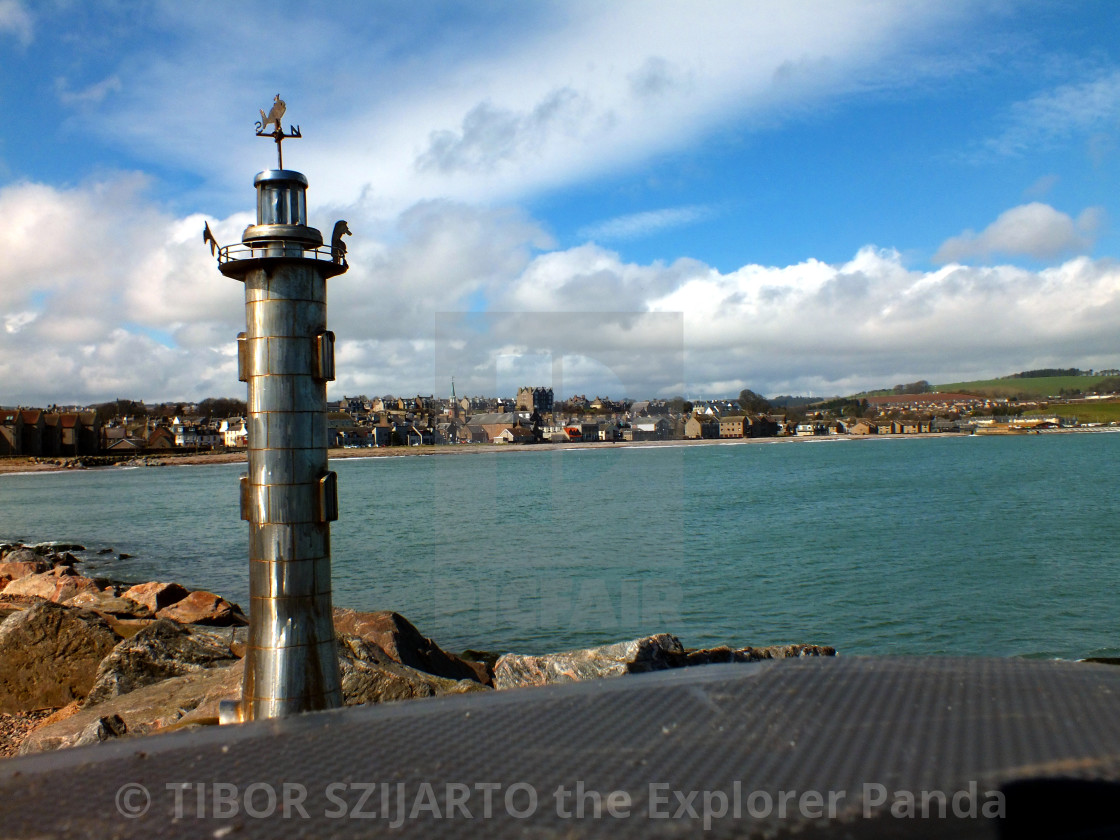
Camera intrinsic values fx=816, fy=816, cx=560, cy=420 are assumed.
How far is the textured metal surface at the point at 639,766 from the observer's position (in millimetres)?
1806

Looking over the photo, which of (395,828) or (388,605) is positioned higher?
(395,828)

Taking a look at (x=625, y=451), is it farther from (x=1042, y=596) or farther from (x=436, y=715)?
(x=436, y=715)

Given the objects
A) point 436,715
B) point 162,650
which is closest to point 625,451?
point 162,650

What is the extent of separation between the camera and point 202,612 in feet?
48.4

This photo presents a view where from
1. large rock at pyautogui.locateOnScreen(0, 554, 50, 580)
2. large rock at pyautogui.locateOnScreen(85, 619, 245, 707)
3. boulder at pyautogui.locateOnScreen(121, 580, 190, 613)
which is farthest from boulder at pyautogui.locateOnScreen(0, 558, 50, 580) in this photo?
large rock at pyautogui.locateOnScreen(85, 619, 245, 707)

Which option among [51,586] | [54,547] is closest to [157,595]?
[51,586]

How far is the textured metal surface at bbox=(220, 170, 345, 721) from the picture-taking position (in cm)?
630

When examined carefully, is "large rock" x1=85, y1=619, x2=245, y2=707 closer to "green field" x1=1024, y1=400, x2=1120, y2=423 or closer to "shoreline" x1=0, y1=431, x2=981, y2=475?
"shoreline" x1=0, y1=431, x2=981, y2=475

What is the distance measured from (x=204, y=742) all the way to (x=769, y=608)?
59.8 ft

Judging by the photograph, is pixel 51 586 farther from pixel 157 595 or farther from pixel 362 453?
pixel 362 453

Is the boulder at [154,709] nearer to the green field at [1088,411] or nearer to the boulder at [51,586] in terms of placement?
the boulder at [51,586]

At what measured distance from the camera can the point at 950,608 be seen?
1920cm

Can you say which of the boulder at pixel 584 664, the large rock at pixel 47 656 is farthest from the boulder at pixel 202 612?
the boulder at pixel 584 664

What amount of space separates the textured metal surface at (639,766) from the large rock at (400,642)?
8.13 m
